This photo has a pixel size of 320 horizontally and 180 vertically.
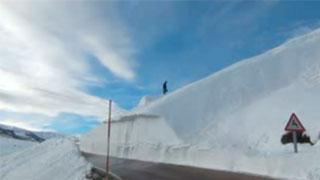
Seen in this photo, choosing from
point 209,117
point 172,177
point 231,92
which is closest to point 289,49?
point 231,92

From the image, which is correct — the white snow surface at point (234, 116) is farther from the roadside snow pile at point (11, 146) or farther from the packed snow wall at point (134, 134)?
the roadside snow pile at point (11, 146)

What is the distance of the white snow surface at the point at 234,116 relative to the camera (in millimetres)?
28594

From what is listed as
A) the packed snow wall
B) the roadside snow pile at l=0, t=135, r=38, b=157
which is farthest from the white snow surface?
the roadside snow pile at l=0, t=135, r=38, b=157

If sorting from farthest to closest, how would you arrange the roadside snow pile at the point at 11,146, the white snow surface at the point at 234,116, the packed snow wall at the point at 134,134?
1. the roadside snow pile at the point at 11,146
2. the packed snow wall at the point at 134,134
3. the white snow surface at the point at 234,116

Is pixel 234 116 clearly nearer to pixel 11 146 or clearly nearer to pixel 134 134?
pixel 134 134

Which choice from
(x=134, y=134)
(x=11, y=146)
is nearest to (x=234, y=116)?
(x=134, y=134)

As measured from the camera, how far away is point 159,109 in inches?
1823

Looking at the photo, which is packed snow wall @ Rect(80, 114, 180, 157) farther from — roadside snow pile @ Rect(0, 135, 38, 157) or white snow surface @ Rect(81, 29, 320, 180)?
roadside snow pile @ Rect(0, 135, 38, 157)

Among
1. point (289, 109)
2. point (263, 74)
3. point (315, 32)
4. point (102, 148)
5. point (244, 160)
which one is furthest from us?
point (315, 32)

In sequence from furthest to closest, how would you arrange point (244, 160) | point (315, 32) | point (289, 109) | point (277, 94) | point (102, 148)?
point (315, 32) < point (102, 148) < point (277, 94) < point (289, 109) < point (244, 160)

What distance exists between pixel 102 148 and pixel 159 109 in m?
5.68

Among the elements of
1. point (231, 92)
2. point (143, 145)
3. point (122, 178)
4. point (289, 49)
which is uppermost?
point (289, 49)

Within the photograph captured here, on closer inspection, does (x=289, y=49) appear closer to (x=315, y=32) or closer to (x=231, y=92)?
(x=315, y=32)

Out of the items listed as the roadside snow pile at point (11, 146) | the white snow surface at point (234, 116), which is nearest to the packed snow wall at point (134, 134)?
the white snow surface at point (234, 116)
